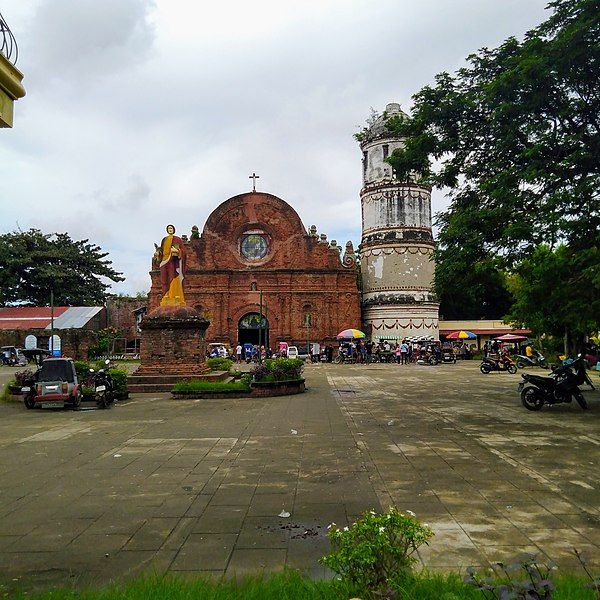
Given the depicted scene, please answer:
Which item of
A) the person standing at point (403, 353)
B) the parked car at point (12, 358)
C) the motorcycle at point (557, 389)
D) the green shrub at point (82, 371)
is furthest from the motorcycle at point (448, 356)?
the parked car at point (12, 358)

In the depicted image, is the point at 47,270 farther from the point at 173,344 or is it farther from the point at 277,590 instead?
the point at 277,590

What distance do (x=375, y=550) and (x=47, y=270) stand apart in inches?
1808

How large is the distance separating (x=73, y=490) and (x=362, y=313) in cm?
3677

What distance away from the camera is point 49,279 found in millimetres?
44656

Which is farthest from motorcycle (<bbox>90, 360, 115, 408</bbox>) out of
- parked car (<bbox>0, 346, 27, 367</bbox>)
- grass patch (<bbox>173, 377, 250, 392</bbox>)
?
parked car (<bbox>0, 346, 27, 367</bbox>)

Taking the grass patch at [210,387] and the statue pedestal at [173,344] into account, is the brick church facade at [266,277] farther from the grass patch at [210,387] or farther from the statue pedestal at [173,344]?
the grass patch at [210,387]

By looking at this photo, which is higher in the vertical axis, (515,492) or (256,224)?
(256,224)

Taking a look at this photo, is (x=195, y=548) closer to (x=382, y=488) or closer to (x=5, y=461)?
(x=382, y=488)

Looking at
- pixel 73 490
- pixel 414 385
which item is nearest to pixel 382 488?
pixel 73 490

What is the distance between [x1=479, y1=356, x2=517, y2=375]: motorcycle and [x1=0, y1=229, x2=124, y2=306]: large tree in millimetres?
33817

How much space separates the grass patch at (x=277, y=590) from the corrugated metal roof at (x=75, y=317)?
3908 centimetres

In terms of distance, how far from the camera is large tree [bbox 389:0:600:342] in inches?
378

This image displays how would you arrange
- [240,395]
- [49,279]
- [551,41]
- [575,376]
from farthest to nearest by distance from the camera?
[49,279] < [240,395] < [575,376] < [551,41]

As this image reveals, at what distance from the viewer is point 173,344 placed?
59.2 feet
